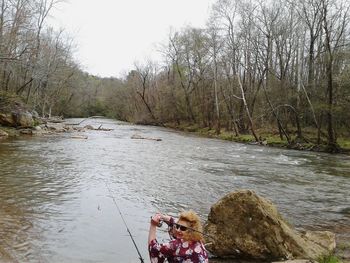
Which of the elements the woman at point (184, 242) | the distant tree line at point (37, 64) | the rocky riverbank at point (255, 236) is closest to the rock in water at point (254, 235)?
the rocky riverbank at point (255, 236)

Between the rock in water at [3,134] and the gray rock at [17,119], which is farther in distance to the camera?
the gray rock at [17,119]

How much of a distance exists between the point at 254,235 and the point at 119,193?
5.71 meters

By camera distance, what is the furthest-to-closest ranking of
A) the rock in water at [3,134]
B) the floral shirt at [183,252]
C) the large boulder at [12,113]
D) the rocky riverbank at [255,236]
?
the large boulder at [12,113]
the rock in water at [3,134]
the rocky riverbank at [255,236]
the floral shirt at [183,252]

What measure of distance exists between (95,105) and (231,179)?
93948mm

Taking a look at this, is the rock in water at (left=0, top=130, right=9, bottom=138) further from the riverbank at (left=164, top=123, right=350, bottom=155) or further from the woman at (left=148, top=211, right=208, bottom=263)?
the woman at (left=148, top=211, right=208, bottom=263)

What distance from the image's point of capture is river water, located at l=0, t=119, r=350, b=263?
7258 millimetres

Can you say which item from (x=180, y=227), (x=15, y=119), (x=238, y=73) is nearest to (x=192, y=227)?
(x=180, y=227)

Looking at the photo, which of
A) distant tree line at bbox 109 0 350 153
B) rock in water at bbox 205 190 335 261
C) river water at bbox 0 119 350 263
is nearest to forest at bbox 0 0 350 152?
distant tree line at bbox 109 0 350 153

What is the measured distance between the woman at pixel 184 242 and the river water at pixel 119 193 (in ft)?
7.61

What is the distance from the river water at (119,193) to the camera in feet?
23.8

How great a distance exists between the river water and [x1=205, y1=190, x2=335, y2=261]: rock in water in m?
1.37

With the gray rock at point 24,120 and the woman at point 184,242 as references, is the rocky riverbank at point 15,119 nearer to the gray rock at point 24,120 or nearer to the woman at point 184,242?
the gray rock at point 24,120

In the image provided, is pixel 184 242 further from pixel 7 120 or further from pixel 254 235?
pixel 7 120

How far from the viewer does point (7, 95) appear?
29547mm
